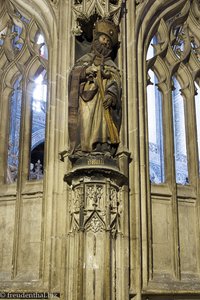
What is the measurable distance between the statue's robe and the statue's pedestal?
0.33 m

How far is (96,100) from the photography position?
868 centimetres

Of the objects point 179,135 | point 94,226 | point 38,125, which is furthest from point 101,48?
point 38,125

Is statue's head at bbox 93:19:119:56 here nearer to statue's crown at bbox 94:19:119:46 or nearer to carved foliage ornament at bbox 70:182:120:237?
statue's crown at bbox 94:19:119:46

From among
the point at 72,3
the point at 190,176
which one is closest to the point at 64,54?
the point at 72,3

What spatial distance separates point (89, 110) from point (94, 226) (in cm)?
193

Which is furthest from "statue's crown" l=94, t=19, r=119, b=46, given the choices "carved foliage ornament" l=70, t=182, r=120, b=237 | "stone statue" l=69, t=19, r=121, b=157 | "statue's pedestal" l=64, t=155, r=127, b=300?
"carved foliage ornament" l=70, t=182, r=120, b=237

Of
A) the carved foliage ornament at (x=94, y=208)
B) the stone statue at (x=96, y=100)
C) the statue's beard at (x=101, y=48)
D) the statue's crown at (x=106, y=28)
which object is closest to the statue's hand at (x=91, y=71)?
the stone statue at (x=96, y=100)

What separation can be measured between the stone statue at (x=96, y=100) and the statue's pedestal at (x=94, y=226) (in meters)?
0.32

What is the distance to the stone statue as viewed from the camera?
8.45 m

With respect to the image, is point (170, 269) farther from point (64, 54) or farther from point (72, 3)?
point (72, 3)

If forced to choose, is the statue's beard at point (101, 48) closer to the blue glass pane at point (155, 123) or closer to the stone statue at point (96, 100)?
the stone statue at point (96, 100)

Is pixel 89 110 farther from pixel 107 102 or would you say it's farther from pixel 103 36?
pixel 103 36

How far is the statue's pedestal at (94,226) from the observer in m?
7.55

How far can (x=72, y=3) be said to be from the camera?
33.1 feet
